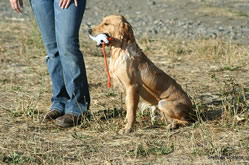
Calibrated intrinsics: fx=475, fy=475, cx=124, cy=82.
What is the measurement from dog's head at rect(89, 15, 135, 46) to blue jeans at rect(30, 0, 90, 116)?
29 cm

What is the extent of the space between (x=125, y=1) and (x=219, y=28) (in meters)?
6.08

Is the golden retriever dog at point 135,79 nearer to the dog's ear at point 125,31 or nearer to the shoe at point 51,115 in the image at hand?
the dog's ear at point 125,31

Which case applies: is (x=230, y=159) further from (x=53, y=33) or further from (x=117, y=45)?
(x=53, y=33)

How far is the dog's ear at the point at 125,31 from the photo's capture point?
4.90 metres

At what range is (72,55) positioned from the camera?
496cm

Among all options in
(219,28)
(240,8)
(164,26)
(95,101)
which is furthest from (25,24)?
(95,101)

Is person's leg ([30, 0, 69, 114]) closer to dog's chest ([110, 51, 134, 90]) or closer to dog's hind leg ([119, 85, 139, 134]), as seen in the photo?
dog's chest ([110, 51, 134, 90])

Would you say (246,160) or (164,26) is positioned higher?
(164,26)

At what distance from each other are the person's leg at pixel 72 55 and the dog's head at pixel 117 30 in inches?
11.3

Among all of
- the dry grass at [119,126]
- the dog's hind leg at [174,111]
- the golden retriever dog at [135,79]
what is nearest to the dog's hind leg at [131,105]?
the golden retriever dog at [135,79]

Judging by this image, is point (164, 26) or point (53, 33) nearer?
point (53, 33)

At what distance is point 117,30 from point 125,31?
0.28ft

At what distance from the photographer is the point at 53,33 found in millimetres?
5184

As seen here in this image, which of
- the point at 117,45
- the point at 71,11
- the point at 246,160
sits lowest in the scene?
the point at 246,160
